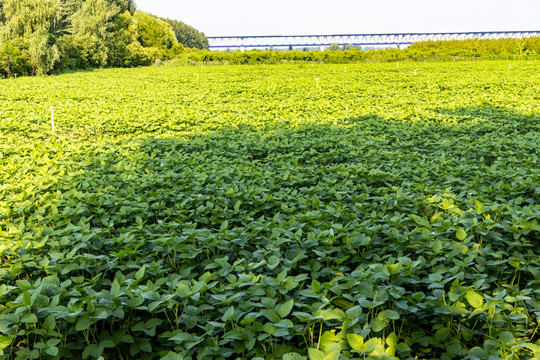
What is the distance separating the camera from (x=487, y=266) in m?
3.00

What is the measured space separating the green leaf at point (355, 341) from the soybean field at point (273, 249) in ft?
0.08

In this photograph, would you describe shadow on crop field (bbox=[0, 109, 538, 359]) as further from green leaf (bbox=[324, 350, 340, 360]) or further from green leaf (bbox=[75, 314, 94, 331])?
green leaf (bbox=[324, 350, 340, 360])

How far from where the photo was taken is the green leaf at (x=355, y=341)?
1814 mm

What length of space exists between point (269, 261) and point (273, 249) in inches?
11.0

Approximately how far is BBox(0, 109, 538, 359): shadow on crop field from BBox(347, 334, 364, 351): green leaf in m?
0.10

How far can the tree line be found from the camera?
3459cm

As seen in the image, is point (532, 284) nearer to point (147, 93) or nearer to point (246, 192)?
point (246, 192)

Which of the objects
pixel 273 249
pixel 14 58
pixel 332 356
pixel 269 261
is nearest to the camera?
pixel 332 356

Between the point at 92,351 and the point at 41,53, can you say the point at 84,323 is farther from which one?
the point at 41,53

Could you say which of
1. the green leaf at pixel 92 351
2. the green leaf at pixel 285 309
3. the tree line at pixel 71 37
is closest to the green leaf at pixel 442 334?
the green leaf at pixel 285 309

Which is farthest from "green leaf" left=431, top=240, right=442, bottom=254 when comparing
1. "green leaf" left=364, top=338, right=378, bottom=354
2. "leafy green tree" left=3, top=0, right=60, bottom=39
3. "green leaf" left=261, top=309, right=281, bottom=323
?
"leafy green tree" left=3, top=0, right=60, bottom=39

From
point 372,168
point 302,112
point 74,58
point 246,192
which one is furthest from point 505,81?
point 74,58

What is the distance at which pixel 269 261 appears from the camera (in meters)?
2.72

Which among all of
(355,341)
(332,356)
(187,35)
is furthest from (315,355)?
(187,35)
